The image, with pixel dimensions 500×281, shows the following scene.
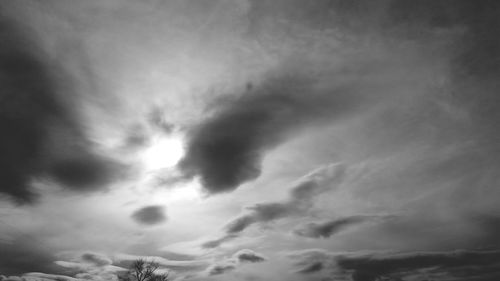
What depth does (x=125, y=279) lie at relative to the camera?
149ft

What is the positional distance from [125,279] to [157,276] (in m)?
5.56

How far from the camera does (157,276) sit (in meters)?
46.6
